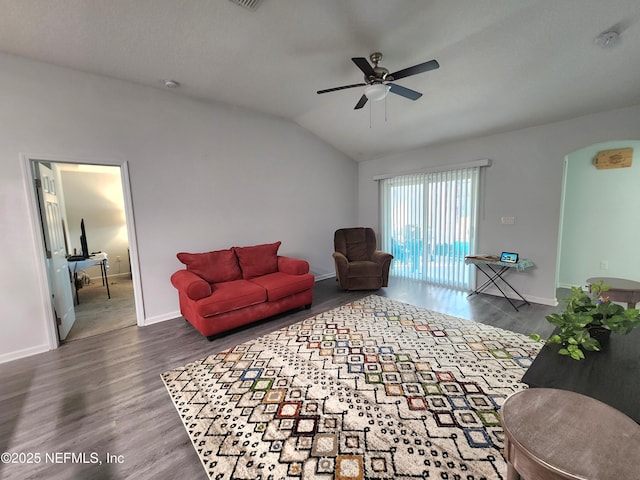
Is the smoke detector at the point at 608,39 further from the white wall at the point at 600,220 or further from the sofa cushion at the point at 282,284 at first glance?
the sofa cushion at the point at 282,284

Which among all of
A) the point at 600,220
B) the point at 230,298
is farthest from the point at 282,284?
the point at 600,220

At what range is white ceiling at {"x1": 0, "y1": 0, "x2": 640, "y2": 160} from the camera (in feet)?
6.89

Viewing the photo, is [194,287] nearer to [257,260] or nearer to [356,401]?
[257,260]

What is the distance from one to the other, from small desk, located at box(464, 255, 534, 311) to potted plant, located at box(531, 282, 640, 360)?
6.74 feet

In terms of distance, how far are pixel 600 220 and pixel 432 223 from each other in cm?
241

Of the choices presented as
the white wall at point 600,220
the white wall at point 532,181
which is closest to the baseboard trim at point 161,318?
the white wall at point 532,181

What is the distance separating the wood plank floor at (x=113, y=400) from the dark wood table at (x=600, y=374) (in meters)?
1.55

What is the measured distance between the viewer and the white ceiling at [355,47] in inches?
82.7

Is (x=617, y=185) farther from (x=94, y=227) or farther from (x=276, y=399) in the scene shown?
(x=94, y=227)

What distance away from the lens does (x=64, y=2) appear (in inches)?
77.6

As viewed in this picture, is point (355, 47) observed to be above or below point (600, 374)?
above

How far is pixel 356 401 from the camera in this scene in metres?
1.88

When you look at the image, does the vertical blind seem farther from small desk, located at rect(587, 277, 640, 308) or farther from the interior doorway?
the interior doorway

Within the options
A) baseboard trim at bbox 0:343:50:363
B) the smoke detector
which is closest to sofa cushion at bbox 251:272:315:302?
baseboard trim at bbox 0:343:50:363
